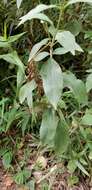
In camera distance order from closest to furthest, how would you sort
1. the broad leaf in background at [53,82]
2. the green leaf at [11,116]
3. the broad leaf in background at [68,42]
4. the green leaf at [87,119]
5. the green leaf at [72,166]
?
the broad leaf in background at [68,42], the broad leaf in background at [53,82], the green leaf at [87,119], the green leaf at [72,166], the green leaf at [11,116]

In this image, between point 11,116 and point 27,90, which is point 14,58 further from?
point 11,116

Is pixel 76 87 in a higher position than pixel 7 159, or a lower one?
higher

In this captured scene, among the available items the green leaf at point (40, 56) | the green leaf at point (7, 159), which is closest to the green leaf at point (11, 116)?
the green leaf at point (7, 159)

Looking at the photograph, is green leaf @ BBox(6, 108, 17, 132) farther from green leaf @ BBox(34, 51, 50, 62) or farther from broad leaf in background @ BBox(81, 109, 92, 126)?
green leaf @ BBox(34, 51, 50, 62)

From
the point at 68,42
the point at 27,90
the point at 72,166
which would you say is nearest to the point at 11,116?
the point at 72,166

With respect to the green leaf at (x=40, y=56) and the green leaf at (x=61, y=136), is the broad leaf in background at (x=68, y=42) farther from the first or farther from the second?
the green leaf at (x=61, y=136)
